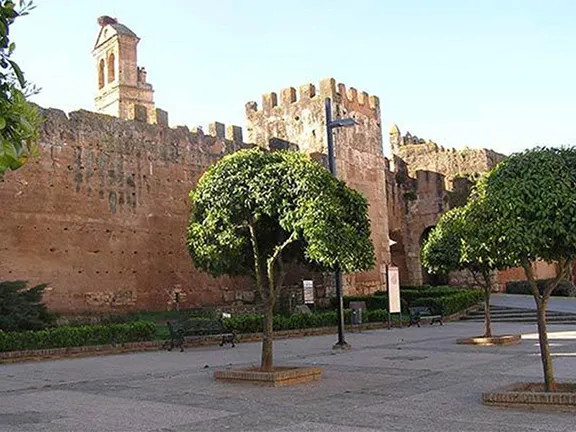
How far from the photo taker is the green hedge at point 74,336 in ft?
44.3

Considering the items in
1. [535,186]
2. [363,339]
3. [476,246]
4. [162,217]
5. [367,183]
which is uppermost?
[367,183]

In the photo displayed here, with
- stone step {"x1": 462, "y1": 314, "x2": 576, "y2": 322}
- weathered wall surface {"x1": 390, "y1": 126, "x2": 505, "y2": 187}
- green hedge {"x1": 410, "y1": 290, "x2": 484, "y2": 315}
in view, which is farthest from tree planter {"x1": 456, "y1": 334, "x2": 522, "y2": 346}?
weathered wall surface {"x1": 390, "y1": 126, "x2": 505, "y2": 187}

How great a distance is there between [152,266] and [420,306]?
377 inches

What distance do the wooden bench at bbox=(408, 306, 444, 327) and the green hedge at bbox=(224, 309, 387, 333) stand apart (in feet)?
3.07

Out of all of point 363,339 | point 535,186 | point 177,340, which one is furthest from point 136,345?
point 535,186

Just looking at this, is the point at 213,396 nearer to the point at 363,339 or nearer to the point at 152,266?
the point at 363,339

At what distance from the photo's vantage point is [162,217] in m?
23.3

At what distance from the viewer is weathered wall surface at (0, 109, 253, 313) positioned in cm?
1936

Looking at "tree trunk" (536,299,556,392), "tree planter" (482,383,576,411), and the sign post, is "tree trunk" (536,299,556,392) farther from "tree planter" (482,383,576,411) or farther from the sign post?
the sign post

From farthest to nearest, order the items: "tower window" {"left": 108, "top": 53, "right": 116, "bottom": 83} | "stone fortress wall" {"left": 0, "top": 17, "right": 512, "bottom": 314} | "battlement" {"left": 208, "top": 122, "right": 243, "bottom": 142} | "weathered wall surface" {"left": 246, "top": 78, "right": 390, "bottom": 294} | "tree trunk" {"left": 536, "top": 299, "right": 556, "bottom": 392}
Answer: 1. "tower window" {"left": 108, "top": 53, "right": 116, "bottom": 83}
2. "weathered wall surface" {"left": 246, "top": 78, "right": 390, "bottom": 294}
3. "battlement" {"left": 208, "top": 122, "right": 243, "bottom": 142}
4. "stone fortress wall" {"left": 0, "top": 17, "right": 512, "bottom": 314}
5. "tree trunk" {"left": 536, "top": 299, "right": 556, "bottom": 392}

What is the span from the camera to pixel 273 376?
31.3 ft

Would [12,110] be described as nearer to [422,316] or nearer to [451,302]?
[422,316]

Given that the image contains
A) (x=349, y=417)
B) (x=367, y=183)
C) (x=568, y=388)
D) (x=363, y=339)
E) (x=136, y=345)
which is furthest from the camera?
(x=367, y=183)

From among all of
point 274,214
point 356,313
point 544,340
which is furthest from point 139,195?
point 544,340
